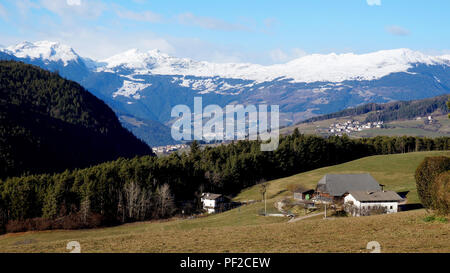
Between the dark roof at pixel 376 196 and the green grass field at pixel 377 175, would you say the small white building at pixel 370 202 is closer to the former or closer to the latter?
the dark roof at pixel 376 196

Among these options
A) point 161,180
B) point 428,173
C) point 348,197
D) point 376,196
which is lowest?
point 161,180

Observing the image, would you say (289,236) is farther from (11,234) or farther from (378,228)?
(11,234)

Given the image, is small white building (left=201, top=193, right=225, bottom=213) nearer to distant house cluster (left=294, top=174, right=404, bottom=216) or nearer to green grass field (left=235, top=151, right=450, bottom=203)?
green grass field (left=235, top=151, right=450, bottom=203)

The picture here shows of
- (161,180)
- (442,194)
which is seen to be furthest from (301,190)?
→ (442,194)

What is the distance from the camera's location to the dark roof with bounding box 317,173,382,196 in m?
74.6

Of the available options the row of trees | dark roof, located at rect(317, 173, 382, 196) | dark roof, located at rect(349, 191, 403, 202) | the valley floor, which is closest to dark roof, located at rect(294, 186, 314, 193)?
dark roof, located at rect(317, 173, 382, 196)

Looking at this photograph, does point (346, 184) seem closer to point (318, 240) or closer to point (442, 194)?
point (442, 194)

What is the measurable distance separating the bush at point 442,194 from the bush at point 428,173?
15.0 ft

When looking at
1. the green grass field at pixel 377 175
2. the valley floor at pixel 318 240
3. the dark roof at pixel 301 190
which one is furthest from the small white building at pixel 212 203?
the valley floor at pixel 318 240

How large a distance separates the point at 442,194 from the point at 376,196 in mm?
33080

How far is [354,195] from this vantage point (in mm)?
67688

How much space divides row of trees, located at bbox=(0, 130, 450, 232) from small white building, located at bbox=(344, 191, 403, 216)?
1443 inches
